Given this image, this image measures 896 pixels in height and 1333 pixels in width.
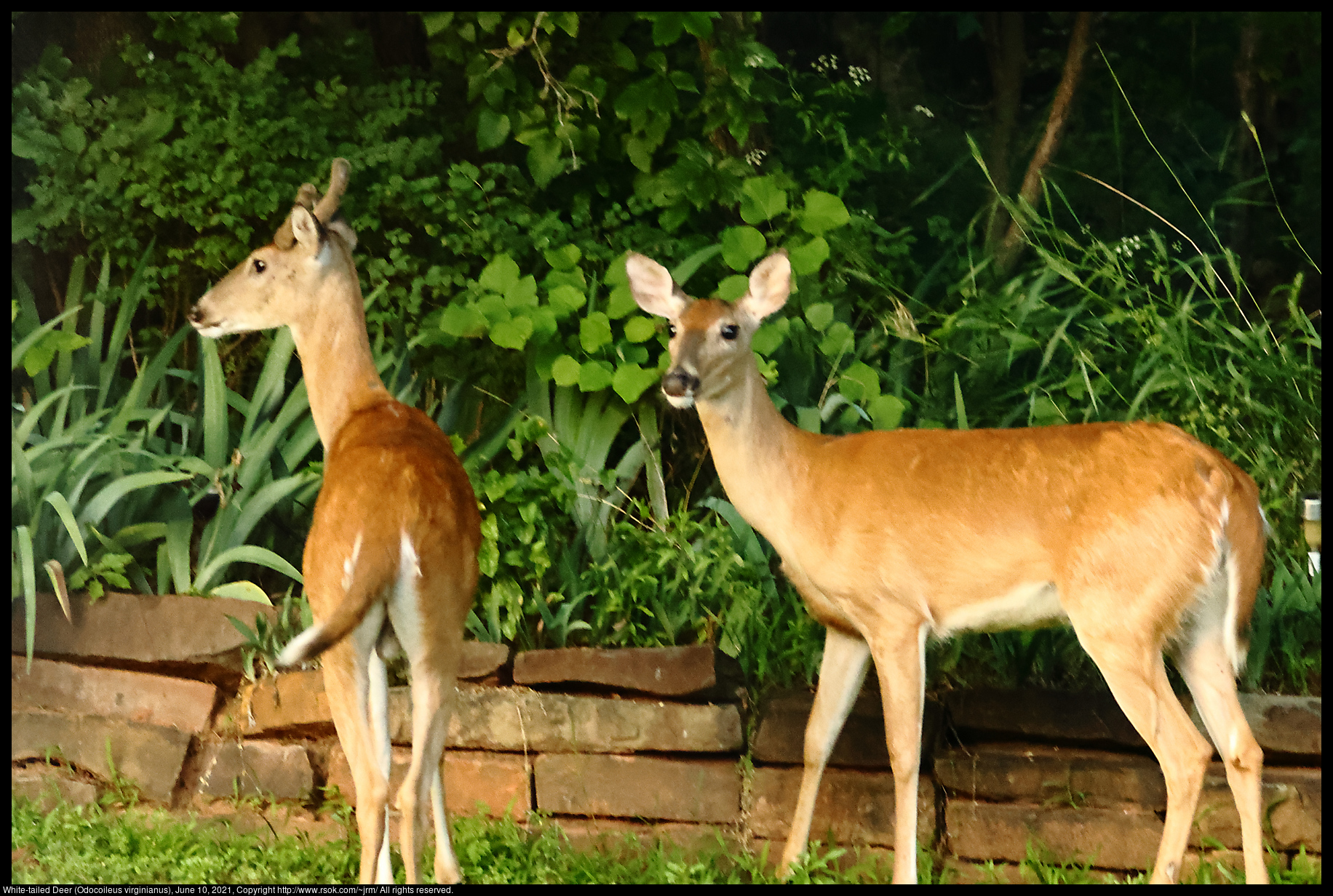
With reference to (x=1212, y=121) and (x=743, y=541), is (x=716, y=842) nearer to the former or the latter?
(x=743, y=541)

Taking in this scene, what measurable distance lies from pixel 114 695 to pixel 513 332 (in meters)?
1.94

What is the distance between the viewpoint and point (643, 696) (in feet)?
14.5

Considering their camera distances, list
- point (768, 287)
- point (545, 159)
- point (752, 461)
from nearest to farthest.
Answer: point (752, 461), point (768, 287), point (545, 159)

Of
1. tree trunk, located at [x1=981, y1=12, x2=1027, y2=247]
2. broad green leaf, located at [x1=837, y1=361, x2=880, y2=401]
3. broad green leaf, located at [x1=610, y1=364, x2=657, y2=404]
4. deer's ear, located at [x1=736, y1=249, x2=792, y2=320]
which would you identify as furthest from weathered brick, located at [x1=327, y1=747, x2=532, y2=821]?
tree trunk, located at [x1=981, y1=12, x2=1027, y2=247]

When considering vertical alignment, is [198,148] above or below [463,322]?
above

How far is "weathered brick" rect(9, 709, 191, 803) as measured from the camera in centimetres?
455

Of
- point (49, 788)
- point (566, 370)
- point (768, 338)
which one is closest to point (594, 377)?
point (566, 370)

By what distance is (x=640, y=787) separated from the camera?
4.32 meters

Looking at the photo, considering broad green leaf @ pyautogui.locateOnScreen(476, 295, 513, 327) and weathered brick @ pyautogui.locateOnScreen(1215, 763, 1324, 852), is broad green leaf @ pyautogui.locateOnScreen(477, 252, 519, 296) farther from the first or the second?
weathered brick @ pyautogui.locateOnScreen(1215, 763, 1324, 852)

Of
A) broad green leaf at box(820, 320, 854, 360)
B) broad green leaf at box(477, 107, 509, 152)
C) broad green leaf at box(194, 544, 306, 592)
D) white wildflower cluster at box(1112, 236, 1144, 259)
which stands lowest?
broad green leaf at box(194, 544, 306, 592)

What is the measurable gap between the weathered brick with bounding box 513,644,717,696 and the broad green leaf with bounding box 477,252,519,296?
4.85 feet

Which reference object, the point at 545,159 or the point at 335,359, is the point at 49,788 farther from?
the point at 545,159

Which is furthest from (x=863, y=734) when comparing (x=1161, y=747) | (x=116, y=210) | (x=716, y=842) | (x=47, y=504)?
(x=116, y=210)

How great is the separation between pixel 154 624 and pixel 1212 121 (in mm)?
5349
